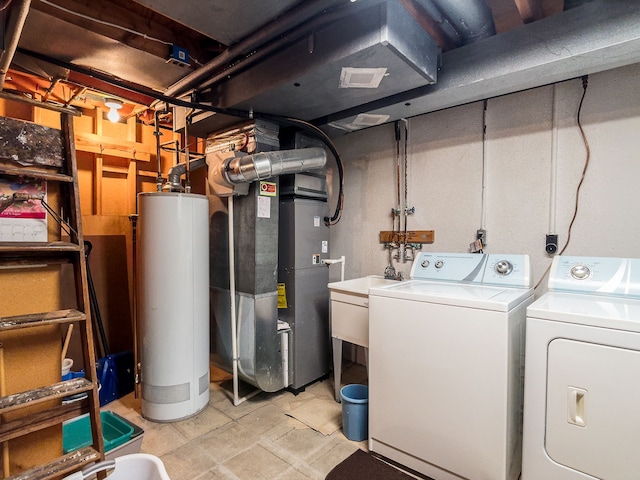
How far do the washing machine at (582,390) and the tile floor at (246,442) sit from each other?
106 centimetres

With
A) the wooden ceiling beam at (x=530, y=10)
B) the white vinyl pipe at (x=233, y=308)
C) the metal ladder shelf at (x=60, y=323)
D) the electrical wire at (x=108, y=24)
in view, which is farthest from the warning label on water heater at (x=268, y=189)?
the wooden ceiling beam at (x=530, y=10)

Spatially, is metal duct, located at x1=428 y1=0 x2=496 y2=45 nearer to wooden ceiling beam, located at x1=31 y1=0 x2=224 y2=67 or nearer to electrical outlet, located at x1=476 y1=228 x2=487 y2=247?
electrical outlet, located at x1=476 y1=228 x2=487 y2=247

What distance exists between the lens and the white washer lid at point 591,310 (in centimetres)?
133

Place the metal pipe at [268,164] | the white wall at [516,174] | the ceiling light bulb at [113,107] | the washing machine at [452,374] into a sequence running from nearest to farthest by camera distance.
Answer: the washing machine at [452,374] < the white wall at [516,174] < the metal pipe at [268,164] < the ceiling light bulb at [113,107]

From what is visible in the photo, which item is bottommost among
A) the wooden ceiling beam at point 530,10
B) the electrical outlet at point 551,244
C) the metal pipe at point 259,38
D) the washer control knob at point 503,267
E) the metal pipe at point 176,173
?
the washer control knob at point 503,267

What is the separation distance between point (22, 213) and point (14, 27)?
81 cm

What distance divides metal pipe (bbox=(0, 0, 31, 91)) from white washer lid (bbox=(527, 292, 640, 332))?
8.15 ft

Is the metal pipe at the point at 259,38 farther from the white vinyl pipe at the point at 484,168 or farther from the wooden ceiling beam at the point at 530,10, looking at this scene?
the white vinyl pipe at the point at 484,168

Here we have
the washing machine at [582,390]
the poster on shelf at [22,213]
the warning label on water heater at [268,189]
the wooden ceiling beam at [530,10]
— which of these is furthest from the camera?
the warning label on water heater at [268,189]

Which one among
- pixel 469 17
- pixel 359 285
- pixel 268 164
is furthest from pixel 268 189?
pixel 469 17

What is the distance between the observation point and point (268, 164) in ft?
7.82

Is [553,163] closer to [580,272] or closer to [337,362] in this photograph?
[580,272]

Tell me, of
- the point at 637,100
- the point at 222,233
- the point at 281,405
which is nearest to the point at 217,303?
the point at 222,233

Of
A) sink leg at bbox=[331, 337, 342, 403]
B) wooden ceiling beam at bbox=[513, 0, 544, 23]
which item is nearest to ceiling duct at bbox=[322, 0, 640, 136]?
wooden ceiling beam at bbox=[513, 0, 544, 23]
